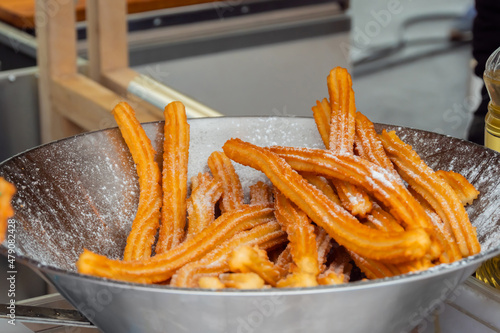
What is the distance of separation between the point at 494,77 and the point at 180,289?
0.43m

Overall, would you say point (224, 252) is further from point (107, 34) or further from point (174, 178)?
point (107, 34)

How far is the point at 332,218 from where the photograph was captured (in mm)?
491

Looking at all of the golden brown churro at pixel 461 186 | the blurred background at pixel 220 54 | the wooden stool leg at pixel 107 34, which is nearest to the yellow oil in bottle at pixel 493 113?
the golden brown churro at pixel 461 186

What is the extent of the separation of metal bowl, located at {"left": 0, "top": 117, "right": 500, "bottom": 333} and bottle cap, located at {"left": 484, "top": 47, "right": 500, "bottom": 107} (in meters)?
0.08

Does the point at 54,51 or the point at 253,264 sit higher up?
the point at 54,51

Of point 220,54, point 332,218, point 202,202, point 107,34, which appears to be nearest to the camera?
point 332,218

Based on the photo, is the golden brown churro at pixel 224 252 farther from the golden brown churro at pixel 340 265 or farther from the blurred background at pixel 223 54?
the blurred background at pixel 223 54

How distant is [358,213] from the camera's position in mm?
521

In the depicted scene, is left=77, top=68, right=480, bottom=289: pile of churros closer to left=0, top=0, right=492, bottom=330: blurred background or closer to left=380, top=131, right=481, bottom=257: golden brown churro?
left=380, top=131, right=481, bottom=257: golden brown churro

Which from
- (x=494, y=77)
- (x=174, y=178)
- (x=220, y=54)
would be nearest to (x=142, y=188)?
(x=174, y=178)

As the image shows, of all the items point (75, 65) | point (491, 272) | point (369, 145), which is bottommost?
point (491, 272)

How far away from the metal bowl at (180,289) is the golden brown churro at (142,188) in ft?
0.08

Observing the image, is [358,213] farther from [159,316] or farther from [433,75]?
[433,75]

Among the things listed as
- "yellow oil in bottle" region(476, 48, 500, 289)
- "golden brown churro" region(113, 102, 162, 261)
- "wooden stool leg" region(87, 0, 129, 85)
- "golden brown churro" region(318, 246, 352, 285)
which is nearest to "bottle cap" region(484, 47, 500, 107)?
"yellow oil in bottle" region(476, 48, 500, 289)
